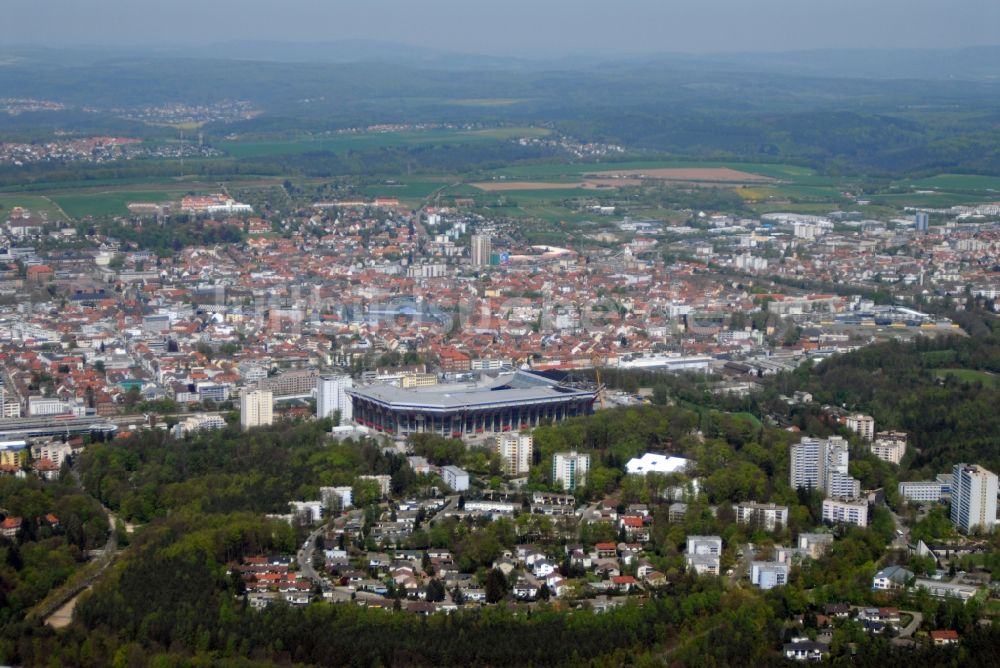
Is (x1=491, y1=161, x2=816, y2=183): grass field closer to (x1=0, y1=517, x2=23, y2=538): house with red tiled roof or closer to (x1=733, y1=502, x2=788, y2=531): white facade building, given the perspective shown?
(x1=733, y1=502, x2=788, y2=531): white facade building

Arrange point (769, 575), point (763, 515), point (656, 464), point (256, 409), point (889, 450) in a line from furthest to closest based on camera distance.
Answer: point (256, 409) → point (889, 450) → point (656, 464) → point (763, 515) → point (769, 575)

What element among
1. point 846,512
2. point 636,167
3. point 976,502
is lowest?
point 636,167

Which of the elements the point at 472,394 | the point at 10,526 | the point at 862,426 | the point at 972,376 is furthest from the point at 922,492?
the point at 10,526

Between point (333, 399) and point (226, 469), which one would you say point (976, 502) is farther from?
point (333, 399)

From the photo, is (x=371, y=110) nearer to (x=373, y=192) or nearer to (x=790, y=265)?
(x=373, y=192)

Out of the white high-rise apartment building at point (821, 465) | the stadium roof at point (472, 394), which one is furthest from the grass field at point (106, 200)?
the white high-rise apartment building at point (821, 465)

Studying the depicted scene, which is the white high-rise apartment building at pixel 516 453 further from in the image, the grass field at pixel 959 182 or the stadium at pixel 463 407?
the grass field at pixel 959 182
